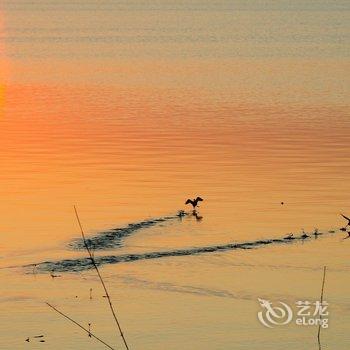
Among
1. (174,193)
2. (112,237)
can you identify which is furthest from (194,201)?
(112,237)

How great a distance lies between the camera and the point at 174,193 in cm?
2883

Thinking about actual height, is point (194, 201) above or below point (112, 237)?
above

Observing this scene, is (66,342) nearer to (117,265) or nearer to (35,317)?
(35,317)

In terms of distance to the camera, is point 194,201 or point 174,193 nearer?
point 194,201

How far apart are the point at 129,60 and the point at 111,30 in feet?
A: 128

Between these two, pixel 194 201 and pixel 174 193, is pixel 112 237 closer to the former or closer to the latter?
pixel 194 201

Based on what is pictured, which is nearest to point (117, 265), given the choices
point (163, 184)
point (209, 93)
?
point (163, 184)

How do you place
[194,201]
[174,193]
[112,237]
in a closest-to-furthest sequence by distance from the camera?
1. [112,237]
2. [194,201]
3. [174,193]

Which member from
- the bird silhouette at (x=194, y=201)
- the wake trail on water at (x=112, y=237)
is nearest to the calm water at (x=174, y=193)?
the wake trail on water at (x=112, y=237)

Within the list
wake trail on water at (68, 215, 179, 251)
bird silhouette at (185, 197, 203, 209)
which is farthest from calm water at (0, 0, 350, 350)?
bird silhouette at (185, 197, 203, 209)

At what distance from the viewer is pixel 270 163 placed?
109 feet

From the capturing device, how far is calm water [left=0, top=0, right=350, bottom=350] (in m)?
18.7

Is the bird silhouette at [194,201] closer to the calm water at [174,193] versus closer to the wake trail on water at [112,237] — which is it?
the calm water at [174,193]

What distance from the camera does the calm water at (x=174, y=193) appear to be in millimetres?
18734
